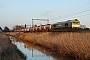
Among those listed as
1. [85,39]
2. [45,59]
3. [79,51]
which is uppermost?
[85,39]

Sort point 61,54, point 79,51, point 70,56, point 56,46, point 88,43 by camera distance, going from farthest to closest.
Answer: point 56,46, point 61,54, point 70,56, point 79,51, point 88,43

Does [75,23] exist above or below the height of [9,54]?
above

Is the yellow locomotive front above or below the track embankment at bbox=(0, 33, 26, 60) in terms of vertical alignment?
above

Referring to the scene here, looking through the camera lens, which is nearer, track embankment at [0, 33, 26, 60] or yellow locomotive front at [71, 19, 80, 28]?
track embankment at [0, 33, 26, 60]

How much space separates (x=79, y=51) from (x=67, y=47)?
2771 mm

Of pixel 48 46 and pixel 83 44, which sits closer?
pixel 83 44

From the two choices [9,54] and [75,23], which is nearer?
[9,54]

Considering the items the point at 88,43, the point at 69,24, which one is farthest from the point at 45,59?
the point at 69,24

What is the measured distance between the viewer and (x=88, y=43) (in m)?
13.8

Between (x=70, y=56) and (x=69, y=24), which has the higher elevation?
(x=69, y=24)

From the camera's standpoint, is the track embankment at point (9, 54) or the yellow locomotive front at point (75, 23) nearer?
the track embankment at point (9, 54)

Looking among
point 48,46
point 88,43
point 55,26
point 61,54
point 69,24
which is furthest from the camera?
point 55,26

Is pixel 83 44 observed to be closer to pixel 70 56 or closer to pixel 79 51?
pixel 79 51

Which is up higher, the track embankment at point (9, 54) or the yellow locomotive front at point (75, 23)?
the yellow locomotive front at point (75, 23)
